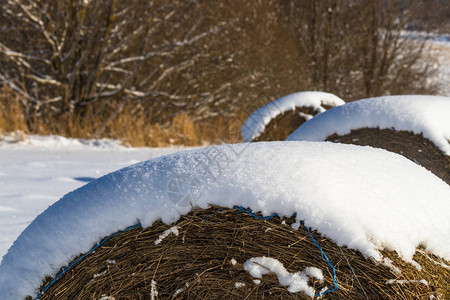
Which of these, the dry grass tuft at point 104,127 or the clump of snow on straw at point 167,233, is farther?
the dry grass tuft at point 104,127

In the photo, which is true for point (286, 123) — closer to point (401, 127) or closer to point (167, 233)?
point (401, 127)

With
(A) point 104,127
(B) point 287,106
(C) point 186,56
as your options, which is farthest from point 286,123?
(C) point 186,56

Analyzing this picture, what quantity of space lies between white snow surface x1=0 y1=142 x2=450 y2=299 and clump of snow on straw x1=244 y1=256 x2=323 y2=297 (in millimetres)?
164

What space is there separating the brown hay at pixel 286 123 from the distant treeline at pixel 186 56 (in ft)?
11.3

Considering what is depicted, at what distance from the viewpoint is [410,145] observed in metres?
4.26

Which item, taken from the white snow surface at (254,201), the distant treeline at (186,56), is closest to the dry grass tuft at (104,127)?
the distant treeline at (186,56)

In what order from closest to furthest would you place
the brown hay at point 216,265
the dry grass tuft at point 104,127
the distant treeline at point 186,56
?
the brown hay at point 216,265, the dry grass tuft at point 104,127, the distant treeline at point 186,56

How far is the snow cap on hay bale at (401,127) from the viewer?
4.17 metres

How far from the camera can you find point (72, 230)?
6.56 feet

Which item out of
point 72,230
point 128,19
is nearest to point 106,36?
point 128,19

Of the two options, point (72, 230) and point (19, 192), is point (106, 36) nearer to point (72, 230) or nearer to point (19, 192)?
point (19, 192)

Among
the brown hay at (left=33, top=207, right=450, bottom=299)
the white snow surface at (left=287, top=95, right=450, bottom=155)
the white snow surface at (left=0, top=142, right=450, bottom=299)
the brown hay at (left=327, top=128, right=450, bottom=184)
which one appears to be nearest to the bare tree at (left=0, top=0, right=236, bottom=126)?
the white snow surface at (left=287, top=95, right=450, bottom=155)

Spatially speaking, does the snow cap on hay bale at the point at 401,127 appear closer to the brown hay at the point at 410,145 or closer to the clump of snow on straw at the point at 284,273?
the brown hay at the point at 410,145

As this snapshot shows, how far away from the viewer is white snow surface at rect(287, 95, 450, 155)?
164 inches
